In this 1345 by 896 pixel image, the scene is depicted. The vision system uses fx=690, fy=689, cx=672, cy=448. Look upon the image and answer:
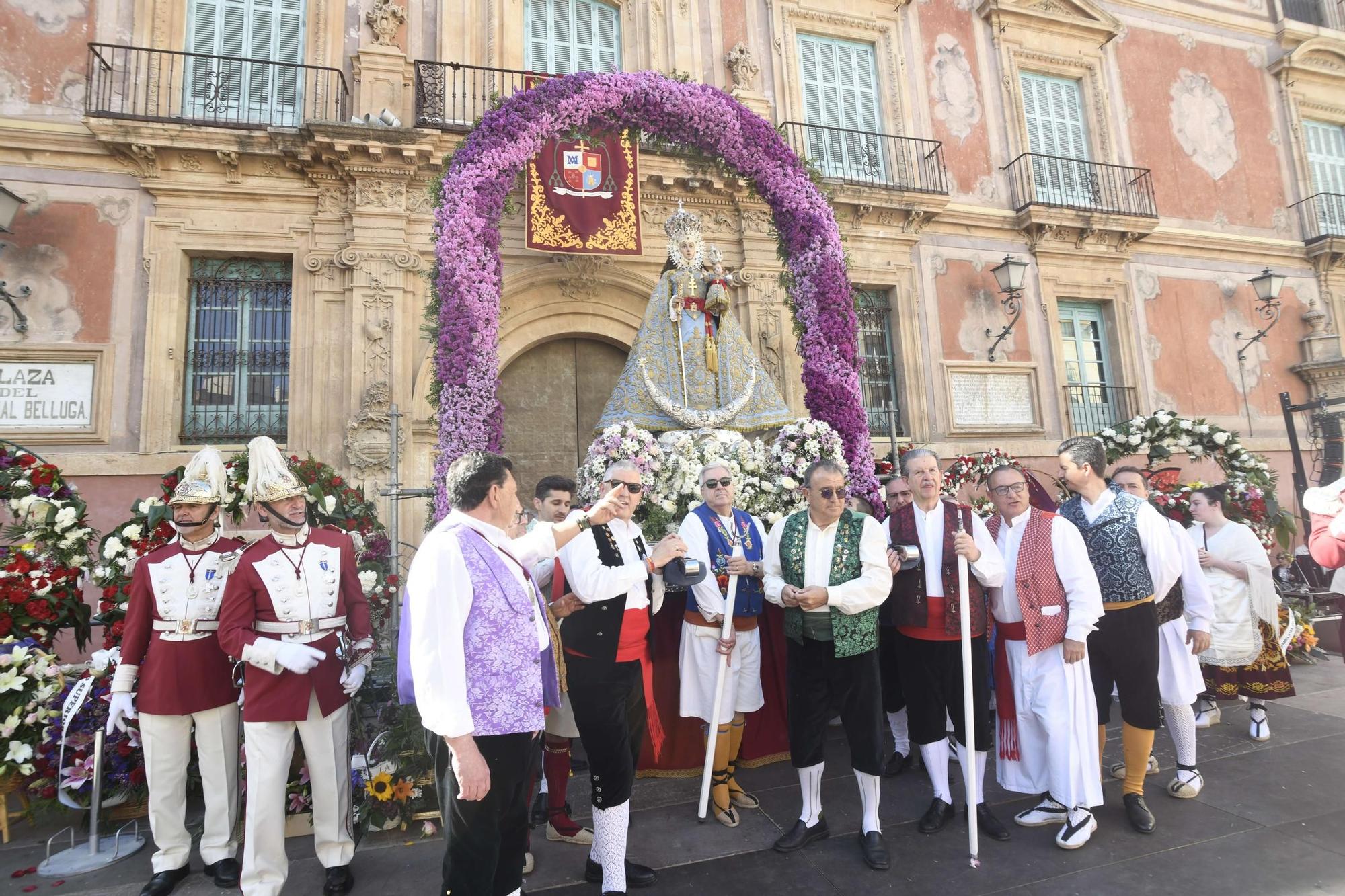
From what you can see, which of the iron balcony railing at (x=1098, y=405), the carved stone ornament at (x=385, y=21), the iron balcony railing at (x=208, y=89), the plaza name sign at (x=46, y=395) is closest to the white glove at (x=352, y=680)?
the plaza name sign at (x=46, y=395)

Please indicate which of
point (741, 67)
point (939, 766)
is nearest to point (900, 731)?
point (939, 766)

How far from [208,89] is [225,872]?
30.5 feet

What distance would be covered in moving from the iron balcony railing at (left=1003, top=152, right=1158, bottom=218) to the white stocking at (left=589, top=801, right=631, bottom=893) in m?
12.1

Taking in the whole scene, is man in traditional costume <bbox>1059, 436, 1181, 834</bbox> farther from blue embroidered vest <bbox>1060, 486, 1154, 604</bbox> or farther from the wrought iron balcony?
the wrought iron balcony

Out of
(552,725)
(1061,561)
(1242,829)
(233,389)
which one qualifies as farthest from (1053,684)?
(233,389)

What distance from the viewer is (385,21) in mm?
8992

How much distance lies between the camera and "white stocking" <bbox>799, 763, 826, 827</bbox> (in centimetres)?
363

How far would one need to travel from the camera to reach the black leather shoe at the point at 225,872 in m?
3.47

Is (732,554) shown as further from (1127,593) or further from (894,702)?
(1127,593)

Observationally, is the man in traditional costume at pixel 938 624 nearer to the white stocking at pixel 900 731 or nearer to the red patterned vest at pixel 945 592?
the red patterned vest at pixel 945 592

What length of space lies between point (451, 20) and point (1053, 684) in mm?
10386

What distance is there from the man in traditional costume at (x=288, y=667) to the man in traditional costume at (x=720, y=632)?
187 centimetres

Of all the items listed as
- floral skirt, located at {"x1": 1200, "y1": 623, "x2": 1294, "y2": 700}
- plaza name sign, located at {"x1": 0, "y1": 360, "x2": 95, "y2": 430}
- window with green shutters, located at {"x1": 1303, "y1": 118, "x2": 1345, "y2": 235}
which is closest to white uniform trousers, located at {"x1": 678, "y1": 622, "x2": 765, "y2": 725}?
floral skirt, located at {"x1": 1200, "y1": 623, "x2": 1294, "y2": 700}

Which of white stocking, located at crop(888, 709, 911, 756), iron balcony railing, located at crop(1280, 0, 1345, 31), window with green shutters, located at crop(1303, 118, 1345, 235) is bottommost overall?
white stocking, located at crop(888, 709, 911, 756)
